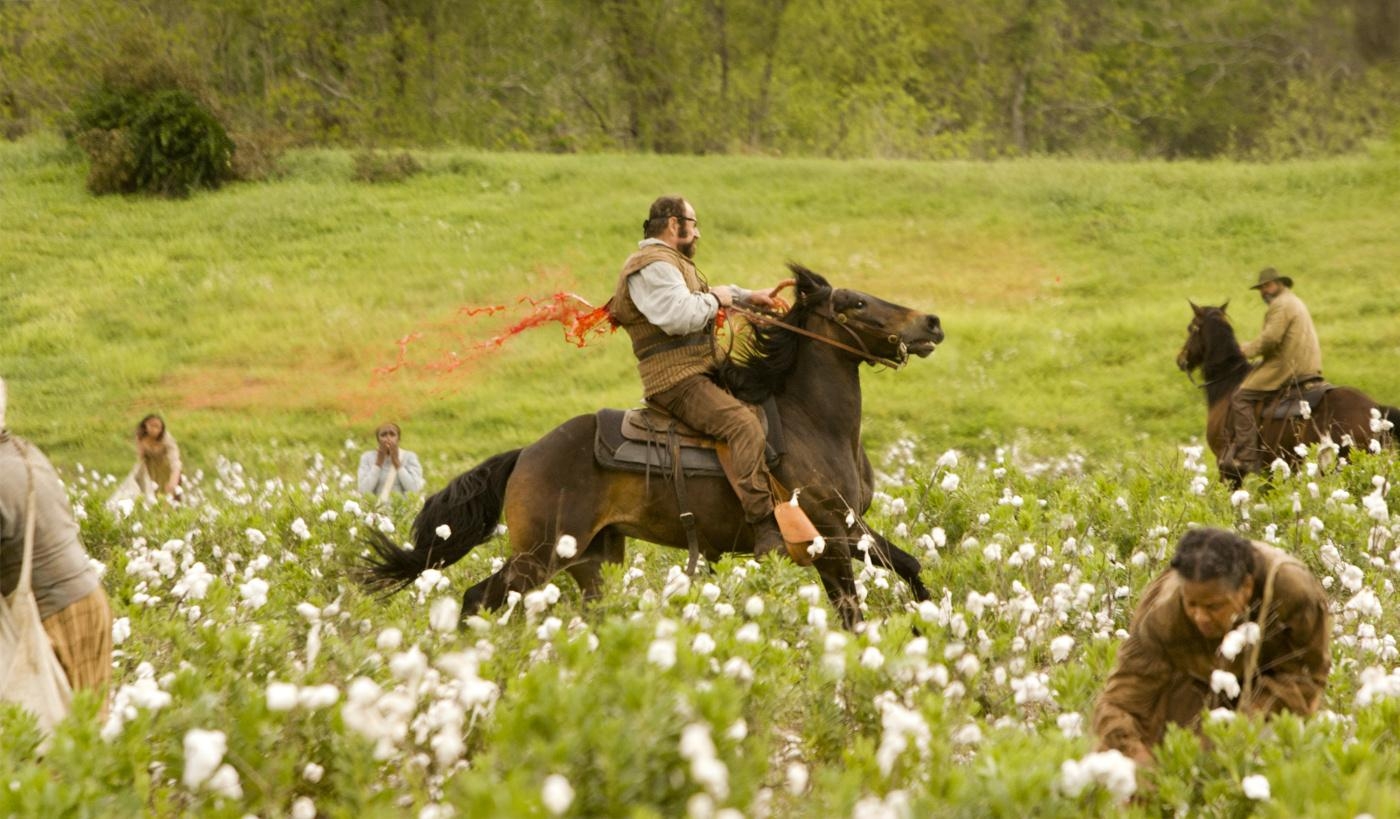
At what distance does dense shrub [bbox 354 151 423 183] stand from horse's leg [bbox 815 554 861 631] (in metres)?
27.8

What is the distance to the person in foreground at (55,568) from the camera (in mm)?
6105

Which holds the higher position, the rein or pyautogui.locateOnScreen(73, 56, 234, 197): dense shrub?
the rein

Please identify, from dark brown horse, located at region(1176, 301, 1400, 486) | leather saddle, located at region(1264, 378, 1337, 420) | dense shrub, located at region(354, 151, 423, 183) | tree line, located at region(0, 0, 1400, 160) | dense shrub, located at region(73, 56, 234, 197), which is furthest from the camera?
tree line, located at region(0, 0, 1400, 160)

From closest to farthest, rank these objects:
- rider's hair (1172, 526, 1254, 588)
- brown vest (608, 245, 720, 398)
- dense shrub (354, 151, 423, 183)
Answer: rider's hair (1172, 526, 1254, 588), brown vest (608, 245, 720, 398), dense shrub (354, 151, 423, 183)

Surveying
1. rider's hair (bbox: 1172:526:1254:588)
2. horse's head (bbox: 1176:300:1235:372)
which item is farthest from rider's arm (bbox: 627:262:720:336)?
horse's head (bbox: 1176:300:1235:372)

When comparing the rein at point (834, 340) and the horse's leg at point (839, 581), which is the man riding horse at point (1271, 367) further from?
the horse's leg at point (839, 581)

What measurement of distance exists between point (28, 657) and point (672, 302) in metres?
4.11

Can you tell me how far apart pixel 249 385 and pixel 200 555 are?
14.2 meters

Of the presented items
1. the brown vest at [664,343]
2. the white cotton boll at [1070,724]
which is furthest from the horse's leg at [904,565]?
the white cotton boll at [1070,724]

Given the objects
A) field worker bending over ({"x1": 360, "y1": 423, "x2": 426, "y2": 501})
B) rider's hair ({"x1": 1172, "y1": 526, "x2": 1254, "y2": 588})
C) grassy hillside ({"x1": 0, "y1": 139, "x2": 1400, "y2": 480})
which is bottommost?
grassy hillside ({"x1": 0, "y1": 139, "x2": 1400, "y2": 480})

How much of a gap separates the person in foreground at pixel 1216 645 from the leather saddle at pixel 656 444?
3.52 m

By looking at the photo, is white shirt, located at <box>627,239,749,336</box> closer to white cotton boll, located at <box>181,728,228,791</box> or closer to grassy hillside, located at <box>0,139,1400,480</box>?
white cotton boll, located at <box>181,728,228,791</box>

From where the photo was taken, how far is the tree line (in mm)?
44094

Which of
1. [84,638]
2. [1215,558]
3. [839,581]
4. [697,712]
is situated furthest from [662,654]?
[839,581]
